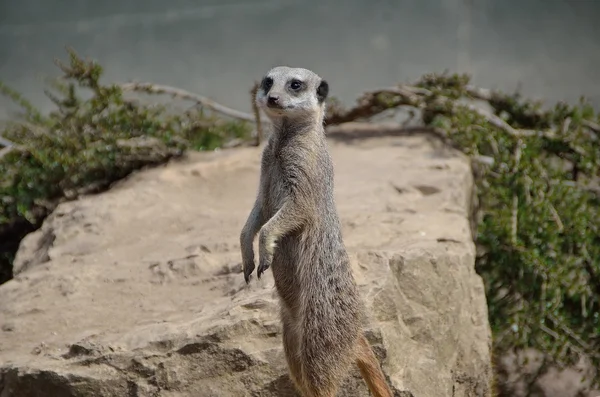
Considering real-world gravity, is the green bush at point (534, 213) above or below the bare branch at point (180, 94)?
below

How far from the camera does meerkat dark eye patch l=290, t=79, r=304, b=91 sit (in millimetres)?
2672

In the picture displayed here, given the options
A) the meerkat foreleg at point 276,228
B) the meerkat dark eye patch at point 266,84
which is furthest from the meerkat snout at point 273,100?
the meerkat foreleg at point 276,228

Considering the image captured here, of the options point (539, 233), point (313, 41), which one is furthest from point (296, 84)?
point (313, 41)

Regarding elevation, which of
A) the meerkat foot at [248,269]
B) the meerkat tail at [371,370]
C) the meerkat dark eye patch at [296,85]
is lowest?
the meerkat tail at [371,370]

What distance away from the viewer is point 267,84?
271cm

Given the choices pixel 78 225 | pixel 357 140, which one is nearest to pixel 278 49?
pixel 357 140

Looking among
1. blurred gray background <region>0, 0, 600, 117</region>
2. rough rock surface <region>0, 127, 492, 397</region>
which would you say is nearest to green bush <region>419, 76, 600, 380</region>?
rough rock surface <region>0, 127, 492, 397</region>

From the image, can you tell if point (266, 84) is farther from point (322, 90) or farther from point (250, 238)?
point (250, 238)

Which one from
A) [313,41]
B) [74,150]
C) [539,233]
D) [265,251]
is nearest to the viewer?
[265,251]

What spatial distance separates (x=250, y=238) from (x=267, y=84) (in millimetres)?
557

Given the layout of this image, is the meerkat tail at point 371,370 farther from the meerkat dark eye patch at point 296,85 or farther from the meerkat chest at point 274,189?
the meerkat dark eye patch at point 296,85

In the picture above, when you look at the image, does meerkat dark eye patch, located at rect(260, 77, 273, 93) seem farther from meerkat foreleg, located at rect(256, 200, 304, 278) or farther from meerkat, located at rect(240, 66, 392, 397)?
meerkat foreleg, located at rect(256, 200, 304, 278)

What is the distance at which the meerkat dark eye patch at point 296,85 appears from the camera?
8.77ft

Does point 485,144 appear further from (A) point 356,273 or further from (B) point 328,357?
(B) point 328,357
